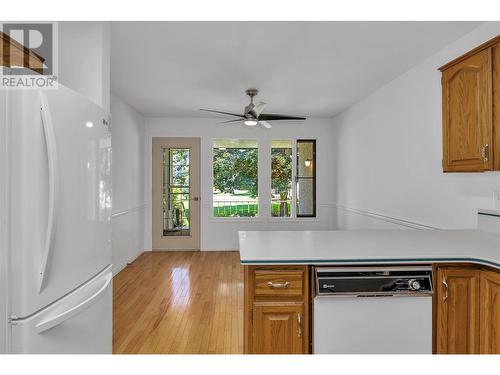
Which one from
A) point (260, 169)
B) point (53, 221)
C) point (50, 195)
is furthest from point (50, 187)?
point (260, 169)

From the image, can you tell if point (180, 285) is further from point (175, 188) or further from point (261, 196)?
point (261, 196)

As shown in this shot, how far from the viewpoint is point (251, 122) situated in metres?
4.03

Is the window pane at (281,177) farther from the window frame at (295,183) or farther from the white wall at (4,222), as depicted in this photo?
the white wall at (4,222)

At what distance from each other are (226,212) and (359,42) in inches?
157

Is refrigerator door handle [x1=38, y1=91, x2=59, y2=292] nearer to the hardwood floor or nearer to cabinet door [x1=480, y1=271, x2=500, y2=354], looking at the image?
the hardwood floor

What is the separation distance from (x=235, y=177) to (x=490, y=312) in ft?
15.6

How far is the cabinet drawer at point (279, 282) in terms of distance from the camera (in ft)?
5.71

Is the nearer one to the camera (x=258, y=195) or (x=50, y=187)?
(x=50, y=187)

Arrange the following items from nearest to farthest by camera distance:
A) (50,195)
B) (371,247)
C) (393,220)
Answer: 1. (50,195)
2. (371,247)
3. (393,220)

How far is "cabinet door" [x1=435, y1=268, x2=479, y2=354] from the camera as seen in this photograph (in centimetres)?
178

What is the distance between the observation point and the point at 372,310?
5.78 ft

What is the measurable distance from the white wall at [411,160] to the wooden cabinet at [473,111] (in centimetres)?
40

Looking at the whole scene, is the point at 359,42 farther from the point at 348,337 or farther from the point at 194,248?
the point at 194,248

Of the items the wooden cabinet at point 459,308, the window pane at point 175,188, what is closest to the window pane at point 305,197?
the window pane at point 175,188
